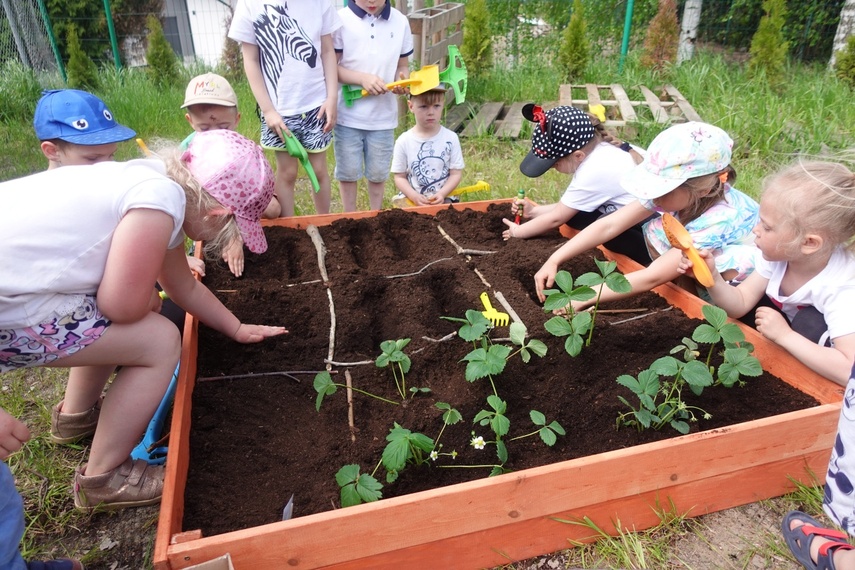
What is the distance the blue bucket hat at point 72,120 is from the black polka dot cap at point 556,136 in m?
1.86

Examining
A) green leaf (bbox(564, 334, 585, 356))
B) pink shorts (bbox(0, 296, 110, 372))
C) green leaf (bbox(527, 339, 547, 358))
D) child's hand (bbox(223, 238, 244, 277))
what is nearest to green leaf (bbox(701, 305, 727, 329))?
→ green leaf (bbox(564, 334, 585, 356))

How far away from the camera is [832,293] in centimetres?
188

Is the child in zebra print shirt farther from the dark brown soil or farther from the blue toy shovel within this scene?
the blue toy shovel

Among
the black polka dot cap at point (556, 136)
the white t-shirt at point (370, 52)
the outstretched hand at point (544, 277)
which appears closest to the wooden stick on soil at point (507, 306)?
the outstretched hand at point (544, 277)

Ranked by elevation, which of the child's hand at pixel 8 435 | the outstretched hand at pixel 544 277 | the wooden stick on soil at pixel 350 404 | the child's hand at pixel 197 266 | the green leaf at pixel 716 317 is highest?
the child's hand at pixel 8 435

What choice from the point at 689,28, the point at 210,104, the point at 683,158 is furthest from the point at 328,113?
the point at 689,28

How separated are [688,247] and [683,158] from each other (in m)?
0.37

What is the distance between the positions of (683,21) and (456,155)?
6.93 m

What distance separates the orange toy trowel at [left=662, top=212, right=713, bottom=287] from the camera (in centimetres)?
203

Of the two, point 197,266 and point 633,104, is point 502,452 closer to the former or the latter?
point 197,266

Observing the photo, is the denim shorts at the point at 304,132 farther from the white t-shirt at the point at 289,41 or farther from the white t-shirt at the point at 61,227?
the white t-shirt at the point at 61,227

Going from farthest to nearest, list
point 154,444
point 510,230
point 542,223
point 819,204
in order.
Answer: point 510,230, point 542,223, point 154,444, point 819,204

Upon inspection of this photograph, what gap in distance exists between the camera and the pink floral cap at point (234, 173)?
167 cm

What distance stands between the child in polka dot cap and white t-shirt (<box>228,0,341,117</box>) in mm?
1235
